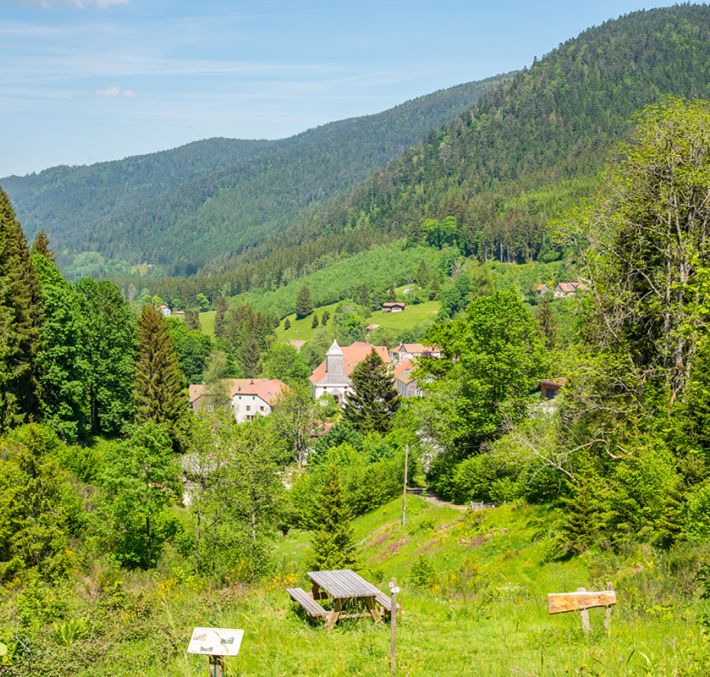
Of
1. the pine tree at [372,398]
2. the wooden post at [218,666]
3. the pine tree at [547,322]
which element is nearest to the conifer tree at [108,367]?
the pine tree at [372,398]

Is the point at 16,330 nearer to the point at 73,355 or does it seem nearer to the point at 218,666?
the point at 73,355

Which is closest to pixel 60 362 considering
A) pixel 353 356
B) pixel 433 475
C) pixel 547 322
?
pixel 433 475

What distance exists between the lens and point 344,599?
12531 mm

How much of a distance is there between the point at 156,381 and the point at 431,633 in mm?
44734

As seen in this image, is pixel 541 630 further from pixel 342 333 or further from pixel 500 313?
pixel 342 333

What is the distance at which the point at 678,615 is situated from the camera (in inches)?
441

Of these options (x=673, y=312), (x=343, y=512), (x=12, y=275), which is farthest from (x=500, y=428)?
(x=12, y=275)

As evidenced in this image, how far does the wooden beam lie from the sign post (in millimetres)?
4032

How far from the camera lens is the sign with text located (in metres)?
7.83

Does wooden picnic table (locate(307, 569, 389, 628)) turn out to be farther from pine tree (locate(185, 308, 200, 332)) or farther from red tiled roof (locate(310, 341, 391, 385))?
pine tree (locate(185, 308, 200, 332))

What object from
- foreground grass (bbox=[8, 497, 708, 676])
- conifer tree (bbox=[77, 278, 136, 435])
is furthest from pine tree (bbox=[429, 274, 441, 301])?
foreground grass (bbox=[8, 497, 708, 676])

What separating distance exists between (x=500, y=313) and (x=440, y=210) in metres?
164

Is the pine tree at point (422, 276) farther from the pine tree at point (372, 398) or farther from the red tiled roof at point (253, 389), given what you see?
the pine tree at point (372, 398)

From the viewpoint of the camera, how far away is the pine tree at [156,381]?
53094 millimetres
